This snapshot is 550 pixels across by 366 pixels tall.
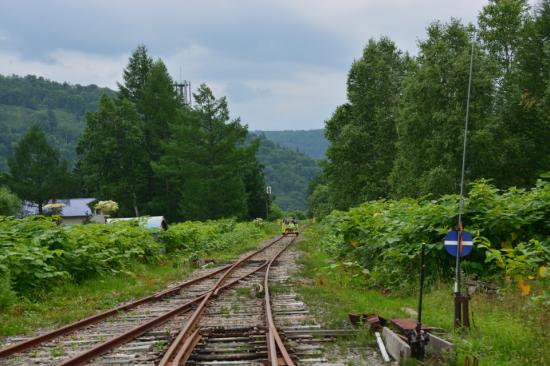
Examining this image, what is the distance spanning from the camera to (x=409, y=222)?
12.8 m

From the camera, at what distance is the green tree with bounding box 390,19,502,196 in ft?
102

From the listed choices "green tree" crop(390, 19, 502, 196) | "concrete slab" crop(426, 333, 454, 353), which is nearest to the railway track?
"concrete slab" crop(426, 333, 454, 353)

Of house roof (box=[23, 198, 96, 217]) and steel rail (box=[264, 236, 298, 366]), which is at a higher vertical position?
steel rail (box=[264, 236, 298, 366])

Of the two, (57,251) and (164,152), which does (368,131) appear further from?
(57,251)

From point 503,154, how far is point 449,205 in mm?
21437

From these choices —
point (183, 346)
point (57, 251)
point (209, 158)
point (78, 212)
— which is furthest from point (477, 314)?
point (78, 212)

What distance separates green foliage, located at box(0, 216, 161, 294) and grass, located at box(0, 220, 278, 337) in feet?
1.05

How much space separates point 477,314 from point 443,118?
25.1 m

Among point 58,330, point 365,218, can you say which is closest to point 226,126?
point 365,218

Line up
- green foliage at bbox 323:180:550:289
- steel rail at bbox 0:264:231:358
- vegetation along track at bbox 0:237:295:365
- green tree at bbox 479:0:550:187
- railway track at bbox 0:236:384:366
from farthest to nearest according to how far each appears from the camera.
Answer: green tree at bbox 479:0:550:187
green foliage at bbox 323:180:550:289
steel rail at bbox 0:264:231:358
vegetation along track at bbox 0:237:295:365
railway track at bbox 0:236:384:366

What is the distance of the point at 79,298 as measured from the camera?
1243cm

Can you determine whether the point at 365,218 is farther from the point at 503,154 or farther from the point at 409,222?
the point at 503,154

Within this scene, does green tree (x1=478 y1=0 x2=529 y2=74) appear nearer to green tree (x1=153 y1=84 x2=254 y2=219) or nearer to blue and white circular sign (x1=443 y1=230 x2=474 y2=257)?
green tree (x1=153 y1=84 x2=254 y2=219)

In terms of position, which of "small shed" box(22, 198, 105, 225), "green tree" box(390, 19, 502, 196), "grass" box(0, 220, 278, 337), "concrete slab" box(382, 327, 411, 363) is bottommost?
"small shed" box(22, 198, 105, 225)
